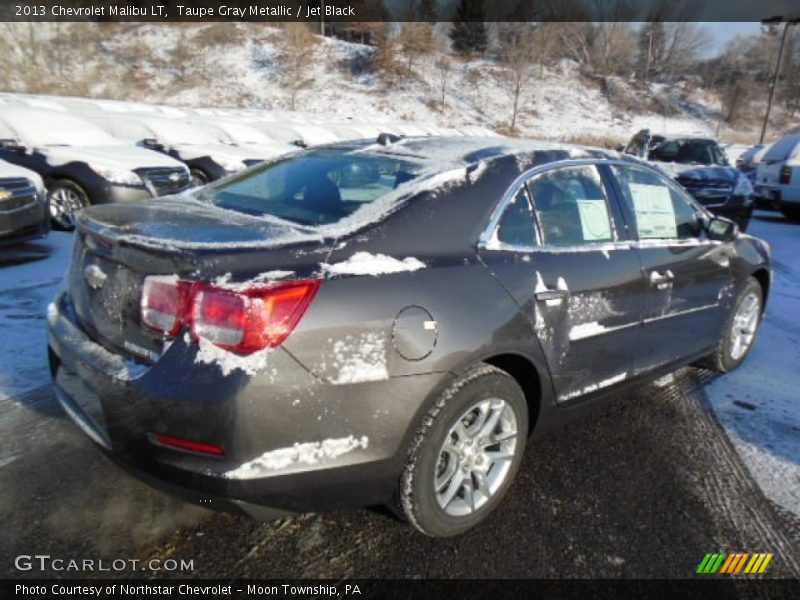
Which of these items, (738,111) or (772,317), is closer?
(772,317)

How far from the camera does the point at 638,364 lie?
3162 mm

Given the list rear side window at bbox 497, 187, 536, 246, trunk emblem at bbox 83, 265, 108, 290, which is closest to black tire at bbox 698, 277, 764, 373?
rear side window at bbox 497, 187, 536, 246

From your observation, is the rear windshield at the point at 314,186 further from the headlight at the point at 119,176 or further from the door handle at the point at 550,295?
the headlight at the point at 119,176

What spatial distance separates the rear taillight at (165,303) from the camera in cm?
190

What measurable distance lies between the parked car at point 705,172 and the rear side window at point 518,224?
27.3ft

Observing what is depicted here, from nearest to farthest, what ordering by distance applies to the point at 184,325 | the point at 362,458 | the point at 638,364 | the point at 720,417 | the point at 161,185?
1. the point at 184,325
2. the point at 362,458
3. the point at 638,364
4. the point at 720,417
5. the point at 161,185

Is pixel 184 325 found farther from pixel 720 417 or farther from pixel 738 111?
pixel 738 111

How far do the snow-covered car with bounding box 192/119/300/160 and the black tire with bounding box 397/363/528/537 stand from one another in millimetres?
10990

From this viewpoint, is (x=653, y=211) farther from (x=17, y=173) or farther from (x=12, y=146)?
(x=12, y=146)

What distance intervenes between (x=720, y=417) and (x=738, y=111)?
56338mm

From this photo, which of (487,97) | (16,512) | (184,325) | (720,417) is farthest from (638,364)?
(487,97)

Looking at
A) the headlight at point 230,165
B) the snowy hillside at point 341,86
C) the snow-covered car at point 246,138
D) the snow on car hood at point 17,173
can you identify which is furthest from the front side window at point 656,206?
the snowy hillside at point 341,86

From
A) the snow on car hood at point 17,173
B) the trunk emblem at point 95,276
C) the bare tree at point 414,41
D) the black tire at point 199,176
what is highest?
the bare tree at point 414,41

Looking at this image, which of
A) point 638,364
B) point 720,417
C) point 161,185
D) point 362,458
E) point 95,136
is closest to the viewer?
point 362,458
